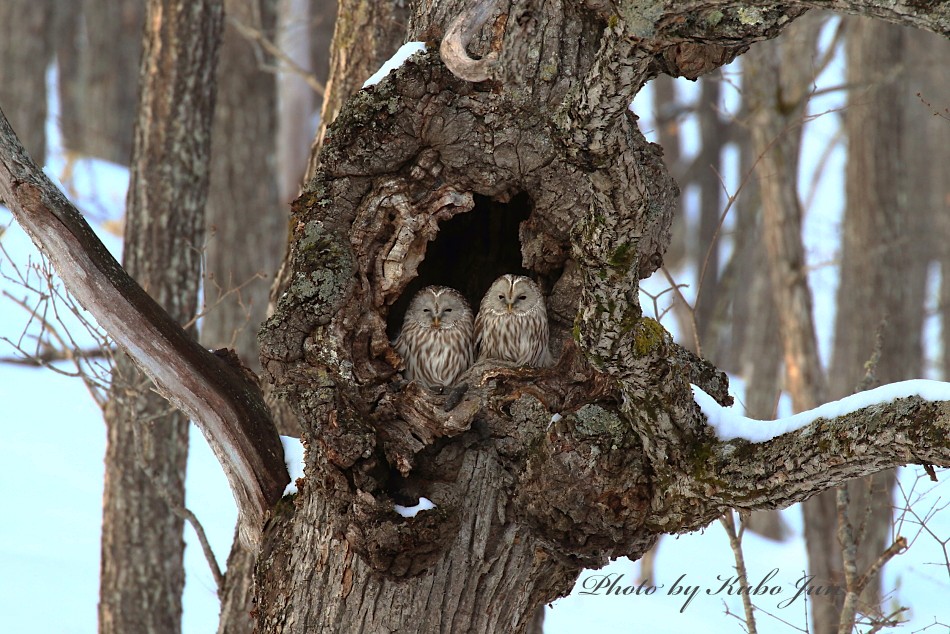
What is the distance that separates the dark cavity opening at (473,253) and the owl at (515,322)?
230 millimetres

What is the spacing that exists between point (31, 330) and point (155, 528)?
4.93 m

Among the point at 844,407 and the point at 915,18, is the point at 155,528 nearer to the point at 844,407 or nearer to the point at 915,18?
the point at 844,407

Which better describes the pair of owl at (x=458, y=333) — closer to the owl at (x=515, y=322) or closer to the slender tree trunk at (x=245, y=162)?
the owl at (x=515, y=322)

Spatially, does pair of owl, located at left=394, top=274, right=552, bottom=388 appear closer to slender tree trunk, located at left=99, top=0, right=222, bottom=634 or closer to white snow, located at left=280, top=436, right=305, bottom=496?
white snow, located at left=280, top=436, right=305, bottom=496

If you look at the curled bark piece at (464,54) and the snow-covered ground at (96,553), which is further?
the snow-covered ground at (96,553)

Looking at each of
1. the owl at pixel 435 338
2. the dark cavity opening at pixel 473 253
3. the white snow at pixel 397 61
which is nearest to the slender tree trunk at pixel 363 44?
the dark cavity opening at pixel 473 253

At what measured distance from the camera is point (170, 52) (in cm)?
657

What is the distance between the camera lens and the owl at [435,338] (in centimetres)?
551

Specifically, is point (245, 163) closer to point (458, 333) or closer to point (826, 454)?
point (458, 333)

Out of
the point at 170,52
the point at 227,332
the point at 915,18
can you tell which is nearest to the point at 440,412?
the point at 915,18

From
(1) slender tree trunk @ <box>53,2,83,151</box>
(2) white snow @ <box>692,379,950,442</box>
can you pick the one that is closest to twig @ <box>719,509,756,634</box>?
(2) white snow @ <box>692,379,950,442</box>

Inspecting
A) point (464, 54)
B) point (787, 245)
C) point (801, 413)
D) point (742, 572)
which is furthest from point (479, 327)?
point (787, 245)

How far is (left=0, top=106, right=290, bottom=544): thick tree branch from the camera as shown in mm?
3898

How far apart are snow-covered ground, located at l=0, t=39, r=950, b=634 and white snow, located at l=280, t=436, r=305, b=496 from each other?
6.86 ft
